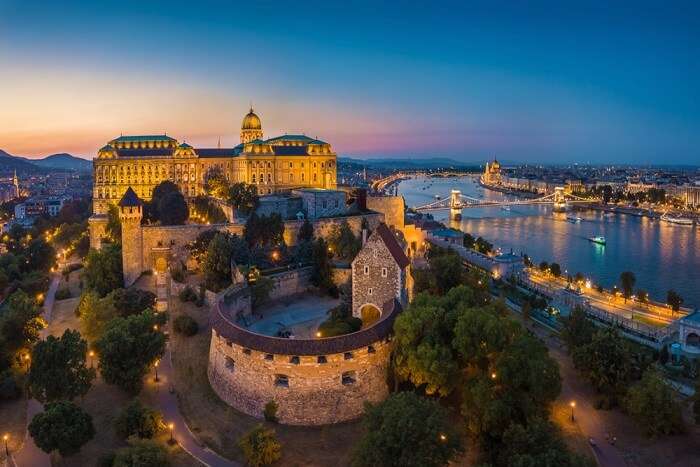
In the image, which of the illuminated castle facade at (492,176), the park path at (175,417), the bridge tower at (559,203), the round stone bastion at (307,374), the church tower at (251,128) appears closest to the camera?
the park path at (175,417)

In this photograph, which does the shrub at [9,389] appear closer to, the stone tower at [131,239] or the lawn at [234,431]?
the lawn at [234,431]

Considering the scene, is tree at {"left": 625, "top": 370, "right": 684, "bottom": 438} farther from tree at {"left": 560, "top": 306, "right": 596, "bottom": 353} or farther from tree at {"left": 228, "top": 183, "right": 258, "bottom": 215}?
tree at {"left": 228, "top": 183, "right": 258, "bottom": 215}

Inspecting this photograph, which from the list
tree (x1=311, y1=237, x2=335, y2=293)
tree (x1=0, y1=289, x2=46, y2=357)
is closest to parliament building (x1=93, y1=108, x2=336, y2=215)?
tree (x1=311, y1=237, x2=335, y2=293)

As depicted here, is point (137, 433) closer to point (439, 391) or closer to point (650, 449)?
point (439, 391)

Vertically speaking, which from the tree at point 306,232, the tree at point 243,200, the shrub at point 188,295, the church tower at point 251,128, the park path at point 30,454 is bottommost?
the park path at point 30,454

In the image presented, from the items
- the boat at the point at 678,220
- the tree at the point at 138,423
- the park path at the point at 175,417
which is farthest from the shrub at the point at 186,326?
the boat at the point at 678,220

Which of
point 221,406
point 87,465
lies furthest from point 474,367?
point 87,465
